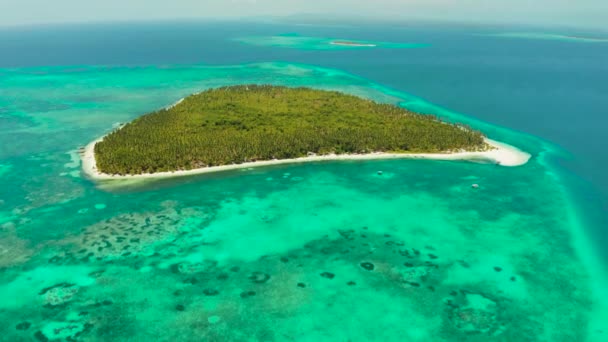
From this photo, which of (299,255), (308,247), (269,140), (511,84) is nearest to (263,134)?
(269,140)

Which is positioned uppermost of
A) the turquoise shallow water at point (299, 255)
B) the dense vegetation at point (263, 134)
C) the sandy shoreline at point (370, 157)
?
the dense vegetation at point (263, 134)

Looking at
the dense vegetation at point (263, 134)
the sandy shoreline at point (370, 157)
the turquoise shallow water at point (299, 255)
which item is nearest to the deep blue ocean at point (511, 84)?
the turquoise shallow water at point (299, 255)

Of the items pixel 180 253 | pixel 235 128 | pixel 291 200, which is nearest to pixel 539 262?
pixel 291 200

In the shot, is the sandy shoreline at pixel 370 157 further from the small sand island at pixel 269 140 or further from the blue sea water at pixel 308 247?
the blue sea water at pixel 308 247

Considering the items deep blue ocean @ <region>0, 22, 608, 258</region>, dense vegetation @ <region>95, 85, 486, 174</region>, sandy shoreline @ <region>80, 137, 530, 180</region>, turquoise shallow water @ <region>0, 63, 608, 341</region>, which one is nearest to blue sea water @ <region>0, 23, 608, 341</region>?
turquoise shallow water @ <region>0, 63, 608, 341</region>

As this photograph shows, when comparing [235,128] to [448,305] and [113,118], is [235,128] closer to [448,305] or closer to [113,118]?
[113,118]

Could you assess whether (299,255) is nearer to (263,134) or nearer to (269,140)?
(269,140)
